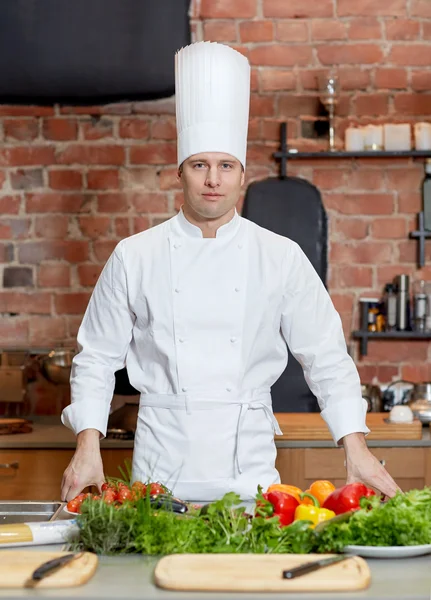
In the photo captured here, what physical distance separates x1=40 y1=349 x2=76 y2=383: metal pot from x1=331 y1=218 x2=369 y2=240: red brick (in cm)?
122

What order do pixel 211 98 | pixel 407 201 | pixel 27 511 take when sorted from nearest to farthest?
pixel 27 511, pixel 211 98, pixel 407 201

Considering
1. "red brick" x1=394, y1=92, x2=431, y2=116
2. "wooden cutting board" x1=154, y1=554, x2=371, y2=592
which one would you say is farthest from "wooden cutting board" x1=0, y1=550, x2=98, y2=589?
"red brick" x1=394, y1=92, x2=431, y2=116

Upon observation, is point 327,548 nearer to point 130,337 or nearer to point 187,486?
point 187,486

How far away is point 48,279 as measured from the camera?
12.7 feet

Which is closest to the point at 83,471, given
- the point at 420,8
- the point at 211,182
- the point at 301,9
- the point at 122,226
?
the point at 211,182

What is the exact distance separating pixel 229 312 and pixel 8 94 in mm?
2041

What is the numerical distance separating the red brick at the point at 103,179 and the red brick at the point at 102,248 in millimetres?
233

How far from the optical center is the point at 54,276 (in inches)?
152

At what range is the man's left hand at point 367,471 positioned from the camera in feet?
6.37

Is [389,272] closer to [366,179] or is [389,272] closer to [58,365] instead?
[366,179]

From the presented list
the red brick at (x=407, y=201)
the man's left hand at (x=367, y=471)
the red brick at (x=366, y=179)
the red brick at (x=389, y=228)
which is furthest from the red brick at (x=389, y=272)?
the man's left hand at (x=367, y=471)

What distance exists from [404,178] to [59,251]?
4.92 ft

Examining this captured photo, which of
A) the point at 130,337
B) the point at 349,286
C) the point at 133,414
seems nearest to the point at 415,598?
the point at 130,337

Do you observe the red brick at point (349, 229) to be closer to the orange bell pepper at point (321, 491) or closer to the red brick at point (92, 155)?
the red brick at point (92, 155)
